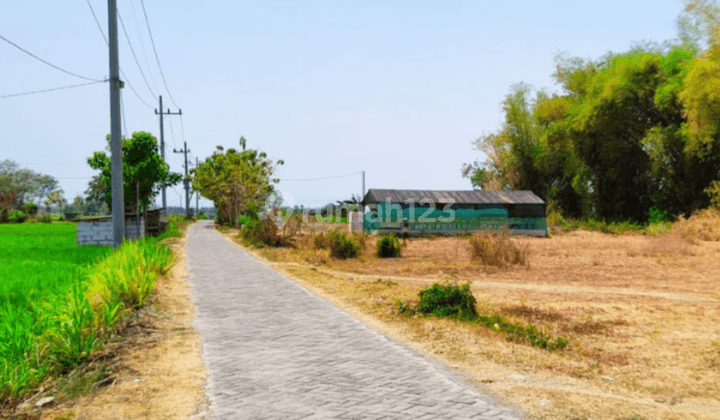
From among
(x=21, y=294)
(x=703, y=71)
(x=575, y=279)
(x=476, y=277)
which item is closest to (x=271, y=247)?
(x=476, y=277)

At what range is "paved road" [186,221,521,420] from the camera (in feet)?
15.5

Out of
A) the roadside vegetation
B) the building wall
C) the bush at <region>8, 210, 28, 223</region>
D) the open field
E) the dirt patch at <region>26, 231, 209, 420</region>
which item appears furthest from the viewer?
the bush at <region>8, 210, 28, 223</region>

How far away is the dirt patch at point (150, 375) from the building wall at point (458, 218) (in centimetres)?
3088

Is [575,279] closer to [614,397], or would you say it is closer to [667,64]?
[614,397]

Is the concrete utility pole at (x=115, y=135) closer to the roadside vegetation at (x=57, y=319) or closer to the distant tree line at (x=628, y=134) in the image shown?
the roadside vegetation at (x=57, y=319)

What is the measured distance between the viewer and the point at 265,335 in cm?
769

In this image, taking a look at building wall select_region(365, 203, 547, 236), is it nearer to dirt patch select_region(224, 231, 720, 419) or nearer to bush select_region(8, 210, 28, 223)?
dirt patch select_region(224, 231, 720, 419)

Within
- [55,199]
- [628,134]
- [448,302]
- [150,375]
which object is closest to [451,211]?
[628,134]

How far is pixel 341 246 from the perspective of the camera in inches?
842

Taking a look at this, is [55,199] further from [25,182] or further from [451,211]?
[451,211]

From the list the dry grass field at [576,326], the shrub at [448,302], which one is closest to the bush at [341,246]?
the dry grass field at [576,326]

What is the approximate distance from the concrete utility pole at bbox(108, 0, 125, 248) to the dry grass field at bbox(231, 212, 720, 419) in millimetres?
4916

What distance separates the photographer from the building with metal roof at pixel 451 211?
39.8m

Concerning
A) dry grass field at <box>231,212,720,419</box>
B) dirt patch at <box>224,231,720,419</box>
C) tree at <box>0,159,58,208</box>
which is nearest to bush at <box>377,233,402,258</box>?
dry grass field at <box>231,212,720,419</box>
